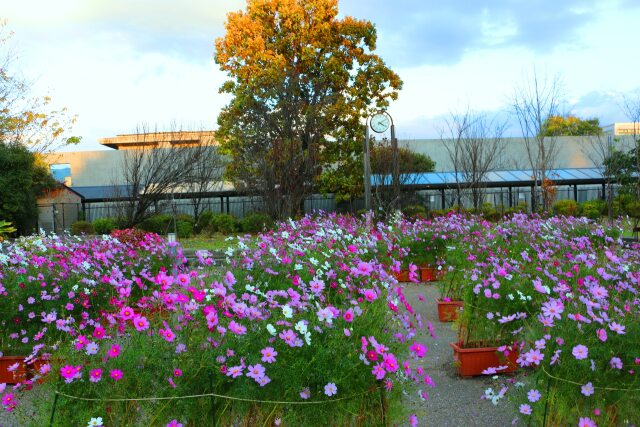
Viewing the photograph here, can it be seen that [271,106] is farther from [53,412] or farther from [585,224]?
[53,412]

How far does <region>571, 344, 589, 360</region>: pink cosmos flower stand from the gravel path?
83cm

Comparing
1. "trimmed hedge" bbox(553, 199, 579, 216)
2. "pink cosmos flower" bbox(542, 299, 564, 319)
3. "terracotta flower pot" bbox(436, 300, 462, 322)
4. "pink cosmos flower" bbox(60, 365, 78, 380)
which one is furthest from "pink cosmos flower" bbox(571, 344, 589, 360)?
"trimmed hedge" bbox(553, 199, 579, 216)

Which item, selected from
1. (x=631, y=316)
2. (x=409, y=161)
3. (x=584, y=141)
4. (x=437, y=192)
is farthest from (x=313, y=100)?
(x=631, y=316)

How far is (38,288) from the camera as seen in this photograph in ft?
15.1

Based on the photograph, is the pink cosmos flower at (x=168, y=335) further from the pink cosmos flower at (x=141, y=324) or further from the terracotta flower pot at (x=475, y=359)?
the terracotta flower pot at (x=475, y=359)

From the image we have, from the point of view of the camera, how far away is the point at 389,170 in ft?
63.3

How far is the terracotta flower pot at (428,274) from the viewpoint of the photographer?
9.82 meters

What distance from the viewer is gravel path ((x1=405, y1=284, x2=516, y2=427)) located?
12.1 ft

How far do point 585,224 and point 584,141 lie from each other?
24.0 m

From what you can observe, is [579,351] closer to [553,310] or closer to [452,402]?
[553,310]

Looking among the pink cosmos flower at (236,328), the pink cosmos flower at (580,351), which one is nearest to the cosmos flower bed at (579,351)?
the pink cosmos flower at (580,351)

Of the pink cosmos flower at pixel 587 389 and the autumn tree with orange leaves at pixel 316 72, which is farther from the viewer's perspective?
the autumn tree with orange leaves at pixel 316 72

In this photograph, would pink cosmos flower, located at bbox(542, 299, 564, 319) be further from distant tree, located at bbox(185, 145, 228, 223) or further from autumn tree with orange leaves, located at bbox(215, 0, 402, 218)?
distant tree, located at bbox(185, 145, 228, 223)

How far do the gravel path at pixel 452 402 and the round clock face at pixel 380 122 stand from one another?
9.49 meters
